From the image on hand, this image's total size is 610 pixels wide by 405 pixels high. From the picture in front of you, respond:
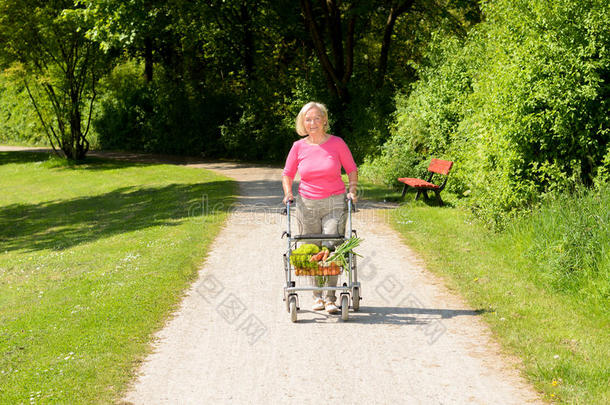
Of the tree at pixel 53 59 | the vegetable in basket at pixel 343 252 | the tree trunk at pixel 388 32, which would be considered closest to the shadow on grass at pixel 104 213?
the vegetable in basket at pixel 343 252

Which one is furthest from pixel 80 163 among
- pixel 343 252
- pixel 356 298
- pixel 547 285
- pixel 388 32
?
pixel 547 285

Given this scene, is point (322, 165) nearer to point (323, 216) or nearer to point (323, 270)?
point (323, 216)

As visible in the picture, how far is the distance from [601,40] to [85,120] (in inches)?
1226

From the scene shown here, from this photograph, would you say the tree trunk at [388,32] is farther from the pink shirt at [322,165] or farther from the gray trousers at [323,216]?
the gray trousers at [323,216]

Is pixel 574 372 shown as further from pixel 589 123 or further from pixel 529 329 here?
pixel 589 123

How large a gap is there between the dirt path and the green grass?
376mm

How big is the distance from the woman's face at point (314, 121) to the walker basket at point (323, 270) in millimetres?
1378

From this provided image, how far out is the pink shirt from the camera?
6.37 metres

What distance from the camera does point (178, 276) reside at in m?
8.38

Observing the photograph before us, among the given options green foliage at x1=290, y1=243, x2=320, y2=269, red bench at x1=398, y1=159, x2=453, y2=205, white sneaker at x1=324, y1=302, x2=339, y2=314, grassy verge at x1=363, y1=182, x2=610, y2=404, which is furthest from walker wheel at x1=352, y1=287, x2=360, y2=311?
red bench at x1=398, y1=159, x2=453, y2=205

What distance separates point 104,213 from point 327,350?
12.6 meters

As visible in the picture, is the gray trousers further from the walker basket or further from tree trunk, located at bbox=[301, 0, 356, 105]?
tree trunk, located at bbox=[301, 0, 356, 105]

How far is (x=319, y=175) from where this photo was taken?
6.40 meters

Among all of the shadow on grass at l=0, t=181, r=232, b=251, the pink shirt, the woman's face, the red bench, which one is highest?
the woman's face
